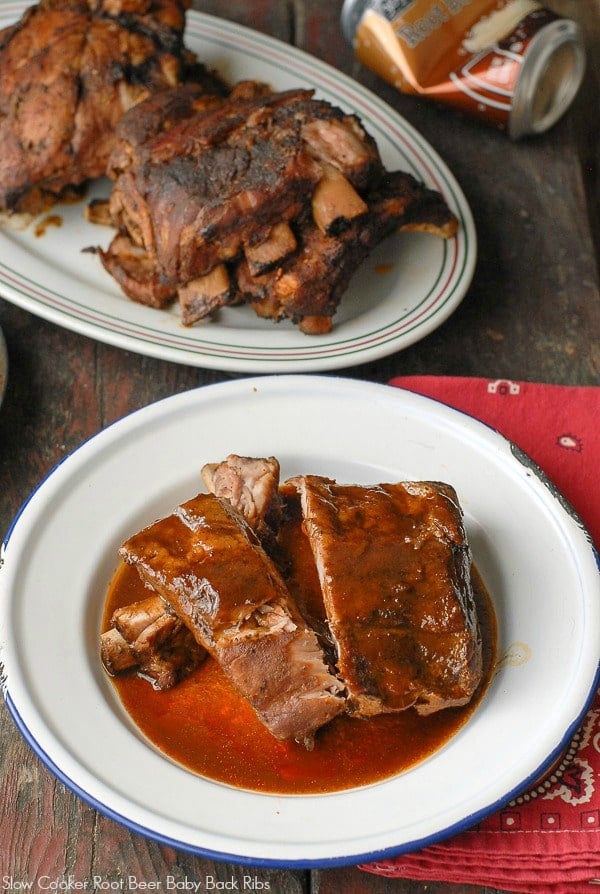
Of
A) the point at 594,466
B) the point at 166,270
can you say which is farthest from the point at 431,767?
the point at 166,270

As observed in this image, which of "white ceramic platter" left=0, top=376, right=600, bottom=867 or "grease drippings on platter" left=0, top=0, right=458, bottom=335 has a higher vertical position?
"grease drippings on platter" left=0, top=0, right=458, bottom=335

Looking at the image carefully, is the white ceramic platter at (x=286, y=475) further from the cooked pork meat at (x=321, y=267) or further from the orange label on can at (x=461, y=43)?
the orange label on can at (x=461, y=43)

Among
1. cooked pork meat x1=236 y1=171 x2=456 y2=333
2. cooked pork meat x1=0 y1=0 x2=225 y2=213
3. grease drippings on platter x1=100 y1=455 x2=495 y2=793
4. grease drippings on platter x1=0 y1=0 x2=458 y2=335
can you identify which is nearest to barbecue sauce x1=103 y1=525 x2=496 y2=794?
grease drippings on platter x1=100 y1=455 x2=495 y2=793

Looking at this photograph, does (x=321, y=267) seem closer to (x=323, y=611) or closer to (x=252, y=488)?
(x=252, y=488)

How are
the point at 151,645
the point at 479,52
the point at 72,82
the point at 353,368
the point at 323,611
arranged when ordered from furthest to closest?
the point at 479,52, the point at 72,82, the point at 353,368, the point at 323,611, the point at 151,645

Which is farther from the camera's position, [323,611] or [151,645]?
[323,611]

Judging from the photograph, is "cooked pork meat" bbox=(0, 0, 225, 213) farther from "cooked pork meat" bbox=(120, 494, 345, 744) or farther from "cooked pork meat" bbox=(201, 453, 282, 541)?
"cooked pork meat" bbox=(120, 494, 345, 744)

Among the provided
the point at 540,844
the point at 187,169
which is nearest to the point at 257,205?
the point at 187,169

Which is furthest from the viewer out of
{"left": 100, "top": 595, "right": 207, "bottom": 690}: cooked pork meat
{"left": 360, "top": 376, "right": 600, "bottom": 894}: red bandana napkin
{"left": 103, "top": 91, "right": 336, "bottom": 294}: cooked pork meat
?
{"left": 103, "top": 91, "right": 336, "bottom": 294}: cooked pork meat
